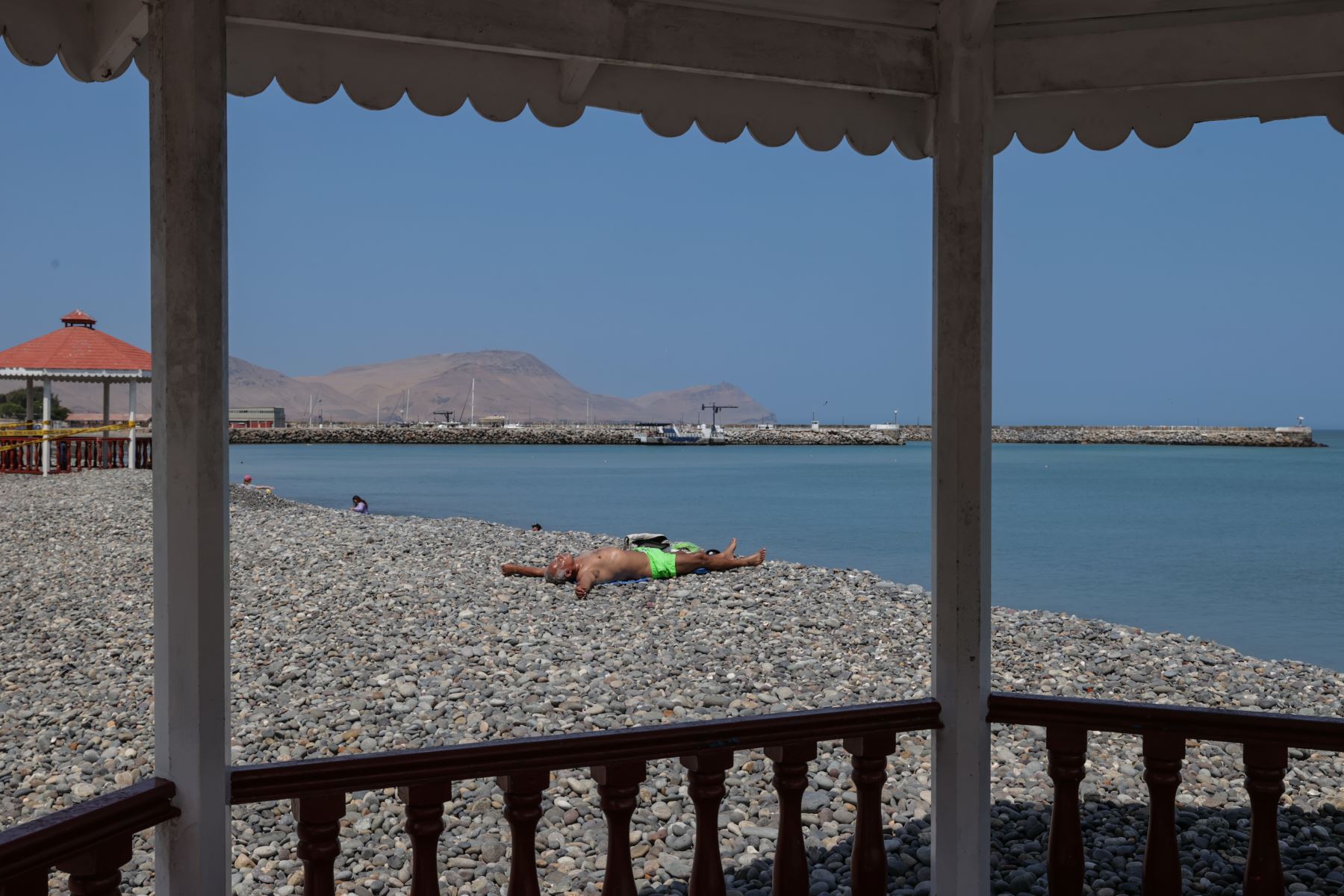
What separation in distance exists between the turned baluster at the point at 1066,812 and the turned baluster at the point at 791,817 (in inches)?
19.2

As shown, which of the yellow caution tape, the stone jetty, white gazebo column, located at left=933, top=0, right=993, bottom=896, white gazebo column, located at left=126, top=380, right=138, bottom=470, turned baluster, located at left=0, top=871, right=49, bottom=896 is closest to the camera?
turned baluster, located at left=0, top=871, right=49, bottom=896

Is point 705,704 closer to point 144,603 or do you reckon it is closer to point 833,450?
point 144,603

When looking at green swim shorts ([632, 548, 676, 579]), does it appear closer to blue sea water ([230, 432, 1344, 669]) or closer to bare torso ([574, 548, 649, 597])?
bare torso ([574, 548, 649, 597])

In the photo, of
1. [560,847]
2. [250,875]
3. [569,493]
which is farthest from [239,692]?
[569,493]

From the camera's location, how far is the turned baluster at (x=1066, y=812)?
6.16 feet

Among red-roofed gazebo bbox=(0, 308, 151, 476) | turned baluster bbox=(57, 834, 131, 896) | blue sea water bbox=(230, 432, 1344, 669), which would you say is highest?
red-roofed gazebo bbox=(0, 308, 151, 476)

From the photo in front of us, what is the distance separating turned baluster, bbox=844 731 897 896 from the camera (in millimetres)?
1856

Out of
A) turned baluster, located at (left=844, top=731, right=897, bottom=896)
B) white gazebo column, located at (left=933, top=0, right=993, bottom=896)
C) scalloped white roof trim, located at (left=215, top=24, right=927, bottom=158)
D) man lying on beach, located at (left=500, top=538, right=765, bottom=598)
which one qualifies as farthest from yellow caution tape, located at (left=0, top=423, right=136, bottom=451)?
white gazebo column, located at (left=933, top=0, right=993, bottom=896)

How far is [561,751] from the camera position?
167 centimetres

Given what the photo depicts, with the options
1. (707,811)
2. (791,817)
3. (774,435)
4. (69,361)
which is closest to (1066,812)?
(791,817)

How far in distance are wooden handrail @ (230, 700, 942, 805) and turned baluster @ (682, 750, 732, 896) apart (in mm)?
30

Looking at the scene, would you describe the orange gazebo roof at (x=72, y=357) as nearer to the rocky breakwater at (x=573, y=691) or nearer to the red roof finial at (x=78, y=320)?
the red roof finial at (x=78, y=320)

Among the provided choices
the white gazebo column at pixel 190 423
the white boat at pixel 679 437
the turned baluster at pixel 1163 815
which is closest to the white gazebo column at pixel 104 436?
the white gazebo column at pixel 190 423

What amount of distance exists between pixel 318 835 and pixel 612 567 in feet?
27.5
